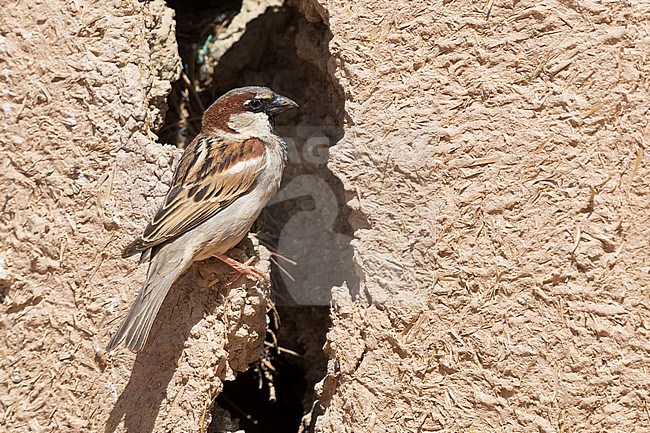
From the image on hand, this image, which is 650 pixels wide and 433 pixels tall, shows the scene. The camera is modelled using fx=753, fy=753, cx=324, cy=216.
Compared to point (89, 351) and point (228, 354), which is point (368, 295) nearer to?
point (228, 354)

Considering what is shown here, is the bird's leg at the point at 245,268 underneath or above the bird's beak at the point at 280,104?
underneath

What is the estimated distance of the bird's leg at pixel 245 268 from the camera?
3254mm

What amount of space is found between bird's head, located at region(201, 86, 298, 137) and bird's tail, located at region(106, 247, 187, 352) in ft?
3.03

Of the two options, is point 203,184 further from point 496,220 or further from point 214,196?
point 496,220

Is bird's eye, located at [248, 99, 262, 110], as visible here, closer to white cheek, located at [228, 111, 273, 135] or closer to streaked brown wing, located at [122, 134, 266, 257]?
white cheek, located at [228, 111, 273, 135]

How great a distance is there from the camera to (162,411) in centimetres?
305

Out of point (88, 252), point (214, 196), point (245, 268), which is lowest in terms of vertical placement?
point (88, 252)

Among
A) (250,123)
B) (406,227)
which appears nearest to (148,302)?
(406,227)

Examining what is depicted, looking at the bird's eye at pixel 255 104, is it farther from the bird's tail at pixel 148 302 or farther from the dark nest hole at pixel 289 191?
the bird's tail at pixel 148 302

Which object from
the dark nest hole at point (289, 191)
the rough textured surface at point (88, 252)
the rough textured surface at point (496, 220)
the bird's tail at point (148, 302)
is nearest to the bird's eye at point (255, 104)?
the dark nest hole at point (289, 191)

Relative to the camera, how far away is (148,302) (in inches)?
117

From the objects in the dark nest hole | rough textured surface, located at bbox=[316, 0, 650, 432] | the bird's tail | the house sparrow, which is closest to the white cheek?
the house sparrow

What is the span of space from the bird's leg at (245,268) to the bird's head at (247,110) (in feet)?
2.55

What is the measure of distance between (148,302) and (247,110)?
121cm
